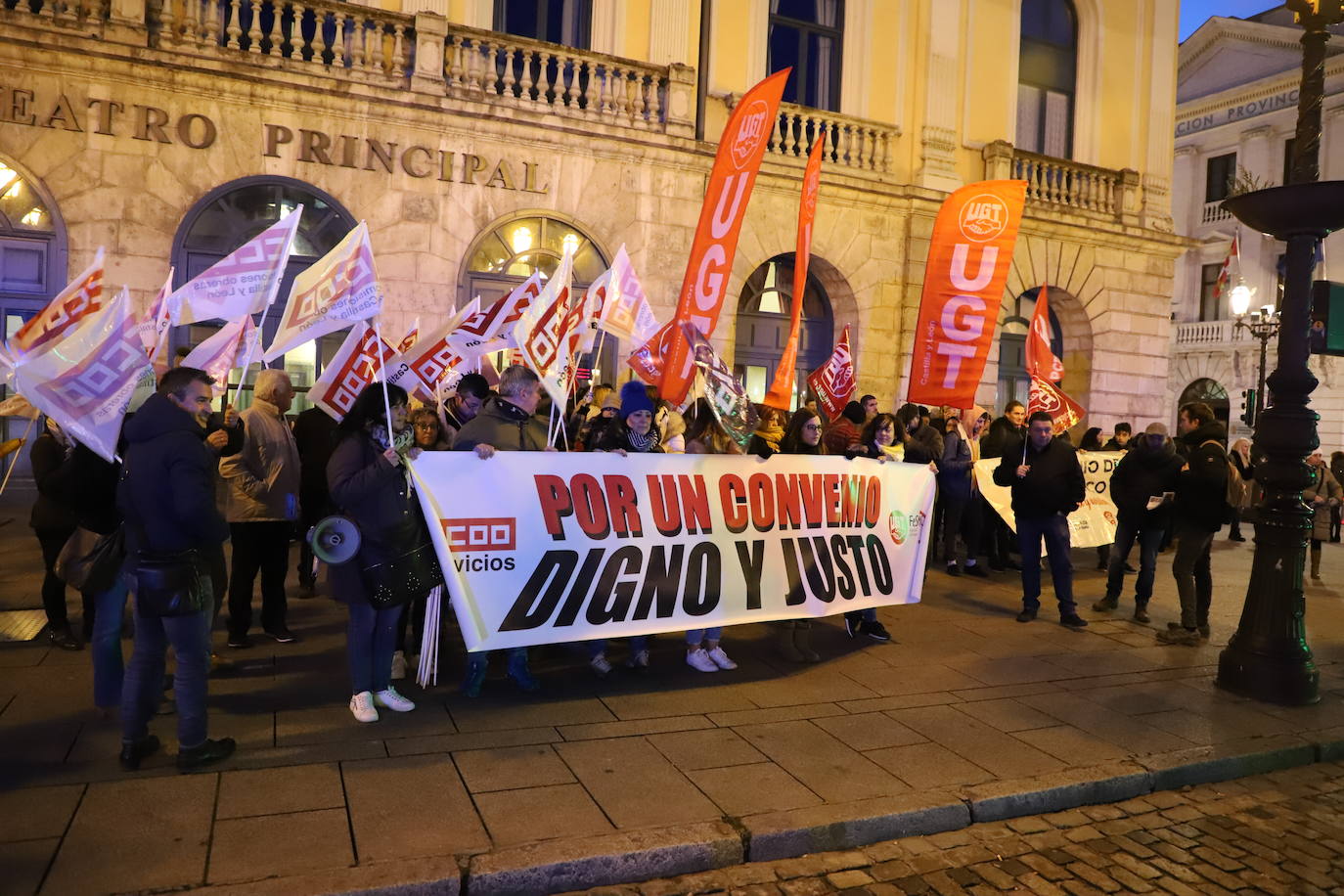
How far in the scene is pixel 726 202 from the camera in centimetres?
691

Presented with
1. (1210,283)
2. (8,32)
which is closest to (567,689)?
(8,32)

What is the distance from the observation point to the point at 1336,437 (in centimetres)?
3212

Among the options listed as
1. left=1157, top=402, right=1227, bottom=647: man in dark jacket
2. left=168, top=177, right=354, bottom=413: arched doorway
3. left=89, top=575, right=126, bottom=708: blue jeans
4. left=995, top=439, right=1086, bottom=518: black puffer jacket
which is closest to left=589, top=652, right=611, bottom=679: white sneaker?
left=89, top=575, right=126, bottom=708: blue jeans

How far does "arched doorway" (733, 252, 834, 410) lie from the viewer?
49.1ft

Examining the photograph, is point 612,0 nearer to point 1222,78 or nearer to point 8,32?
point 8,32

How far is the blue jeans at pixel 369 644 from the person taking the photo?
16.4 ft

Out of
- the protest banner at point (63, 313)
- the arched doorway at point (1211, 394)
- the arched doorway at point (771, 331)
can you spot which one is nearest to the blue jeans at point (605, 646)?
the protest banner at point (63, 313)

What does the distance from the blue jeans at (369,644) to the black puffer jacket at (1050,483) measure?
5466 mm

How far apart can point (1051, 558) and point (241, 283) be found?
21.9ft

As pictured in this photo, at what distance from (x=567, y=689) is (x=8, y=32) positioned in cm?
1041

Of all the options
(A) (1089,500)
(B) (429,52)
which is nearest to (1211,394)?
(A) (1089,500)

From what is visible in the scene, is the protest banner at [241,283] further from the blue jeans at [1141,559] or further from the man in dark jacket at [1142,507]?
the blue jeans at [1141,559]

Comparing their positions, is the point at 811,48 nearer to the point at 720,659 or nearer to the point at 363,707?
the point at 720,659

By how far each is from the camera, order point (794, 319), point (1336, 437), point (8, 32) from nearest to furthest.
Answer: point (794, 319), point (8, 32), point (1336, 437)
